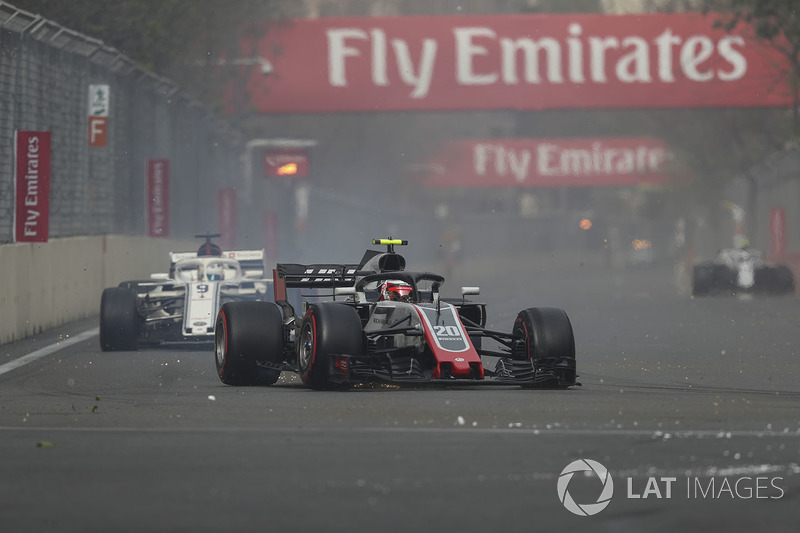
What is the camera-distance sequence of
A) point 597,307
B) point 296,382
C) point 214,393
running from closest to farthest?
point 214,393 → point 296,382 → point 597,307

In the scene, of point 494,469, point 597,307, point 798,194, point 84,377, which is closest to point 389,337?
point 84,377

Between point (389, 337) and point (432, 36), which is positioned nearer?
point (389, 337)

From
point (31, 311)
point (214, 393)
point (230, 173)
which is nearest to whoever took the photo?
point (214, 393)

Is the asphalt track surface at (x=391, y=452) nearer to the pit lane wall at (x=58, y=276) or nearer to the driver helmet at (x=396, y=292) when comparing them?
the driver helmet at (x=396, y=292)

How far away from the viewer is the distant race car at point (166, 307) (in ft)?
64.4

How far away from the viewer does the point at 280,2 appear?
5359 cm

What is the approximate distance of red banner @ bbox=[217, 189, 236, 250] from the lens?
2032 inches

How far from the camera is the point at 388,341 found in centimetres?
1446

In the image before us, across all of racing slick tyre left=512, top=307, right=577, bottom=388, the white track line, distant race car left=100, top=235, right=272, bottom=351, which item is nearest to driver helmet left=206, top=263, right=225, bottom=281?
distant race car left=100, top=235, right=272, bottom=351

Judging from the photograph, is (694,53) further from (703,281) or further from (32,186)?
(32,186)

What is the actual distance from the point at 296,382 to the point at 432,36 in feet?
120

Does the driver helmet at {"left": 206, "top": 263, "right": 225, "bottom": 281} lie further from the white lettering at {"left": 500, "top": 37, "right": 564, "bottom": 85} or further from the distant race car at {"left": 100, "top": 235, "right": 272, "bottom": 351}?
the white lettering at {"left": 500, "top": 37, "right": 564, "bottom": 85}

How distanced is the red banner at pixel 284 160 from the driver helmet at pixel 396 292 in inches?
1316

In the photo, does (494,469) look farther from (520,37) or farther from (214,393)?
(520,37)
